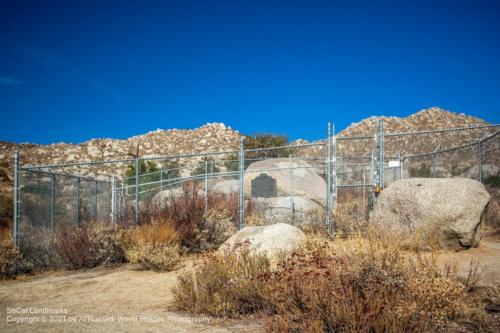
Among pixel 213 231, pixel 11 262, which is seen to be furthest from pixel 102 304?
pixel 213 231

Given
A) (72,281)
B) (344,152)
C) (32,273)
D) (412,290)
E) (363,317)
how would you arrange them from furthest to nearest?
(344,152), (32,273), (72,281), (412,290), (363,317)

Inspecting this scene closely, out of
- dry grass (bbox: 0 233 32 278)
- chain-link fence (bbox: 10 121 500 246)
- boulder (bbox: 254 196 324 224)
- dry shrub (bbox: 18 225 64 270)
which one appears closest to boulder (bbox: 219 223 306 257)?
chain-link fence (bbox: 10 121 500 246)

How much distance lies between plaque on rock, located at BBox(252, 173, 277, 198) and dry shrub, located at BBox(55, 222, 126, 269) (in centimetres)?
937

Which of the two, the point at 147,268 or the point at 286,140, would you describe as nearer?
the point at 147,268

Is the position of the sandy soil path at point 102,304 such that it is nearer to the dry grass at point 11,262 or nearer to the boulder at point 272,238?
the dry grass at point 11,262

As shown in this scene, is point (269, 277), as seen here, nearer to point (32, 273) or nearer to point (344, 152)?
point (32, 273)

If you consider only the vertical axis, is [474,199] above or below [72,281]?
above

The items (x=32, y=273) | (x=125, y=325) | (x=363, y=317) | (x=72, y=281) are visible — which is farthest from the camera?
(x=32, y=273)

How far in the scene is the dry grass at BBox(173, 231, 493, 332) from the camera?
446 centimetres

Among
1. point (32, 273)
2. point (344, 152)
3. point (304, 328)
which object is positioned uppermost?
point (344, 152)

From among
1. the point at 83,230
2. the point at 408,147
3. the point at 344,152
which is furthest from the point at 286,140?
the point at 83,230

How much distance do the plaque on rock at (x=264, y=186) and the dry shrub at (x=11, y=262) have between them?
10824 millimetres

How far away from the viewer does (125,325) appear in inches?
224

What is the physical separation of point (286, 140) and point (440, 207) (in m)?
28.8
